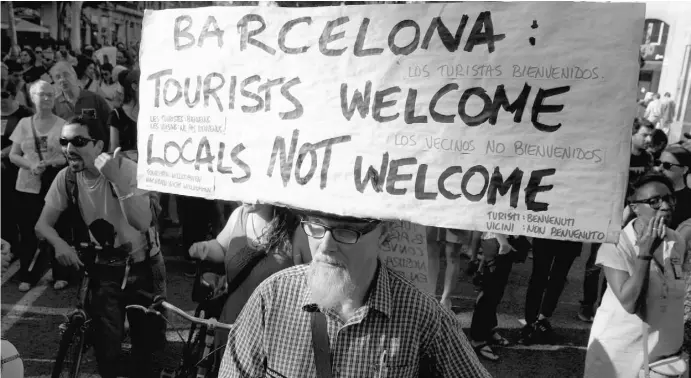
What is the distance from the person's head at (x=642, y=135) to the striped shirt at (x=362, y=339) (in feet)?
18.2

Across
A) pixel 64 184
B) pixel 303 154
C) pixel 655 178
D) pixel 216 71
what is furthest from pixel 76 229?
pixel 655 178

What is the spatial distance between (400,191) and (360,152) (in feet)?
0.62

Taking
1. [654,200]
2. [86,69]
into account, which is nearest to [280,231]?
[654,200]

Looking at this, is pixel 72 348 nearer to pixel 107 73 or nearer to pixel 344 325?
pixel 344 325

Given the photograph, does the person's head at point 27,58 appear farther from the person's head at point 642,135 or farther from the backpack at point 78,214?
the person's head at point 642,135

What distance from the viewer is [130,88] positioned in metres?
6.66

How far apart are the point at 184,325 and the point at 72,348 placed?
1523mm

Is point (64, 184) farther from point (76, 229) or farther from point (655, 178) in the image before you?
point (655, 178)

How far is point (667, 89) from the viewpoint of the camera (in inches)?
762

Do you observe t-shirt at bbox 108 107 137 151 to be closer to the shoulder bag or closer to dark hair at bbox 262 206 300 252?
the shoulder bag

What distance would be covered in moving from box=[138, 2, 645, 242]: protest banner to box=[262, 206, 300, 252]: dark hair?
103cm

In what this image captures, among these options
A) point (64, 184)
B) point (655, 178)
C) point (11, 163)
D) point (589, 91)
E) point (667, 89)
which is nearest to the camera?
point (589, 91)

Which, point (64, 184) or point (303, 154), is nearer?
point (303, 154)

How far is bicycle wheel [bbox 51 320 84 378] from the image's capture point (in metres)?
3.60
